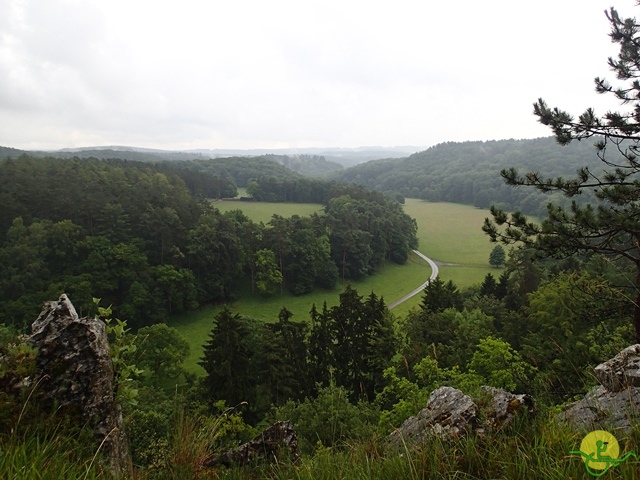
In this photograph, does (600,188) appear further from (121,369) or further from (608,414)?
(121,369)

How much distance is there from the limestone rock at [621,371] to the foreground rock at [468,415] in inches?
43.1

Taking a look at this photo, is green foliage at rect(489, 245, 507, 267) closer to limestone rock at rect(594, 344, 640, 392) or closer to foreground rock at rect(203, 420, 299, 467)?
limestone rock at rect(594, 344, 640, 392)

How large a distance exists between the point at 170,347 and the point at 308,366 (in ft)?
42.8

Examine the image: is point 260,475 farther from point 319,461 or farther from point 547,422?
point 547,422

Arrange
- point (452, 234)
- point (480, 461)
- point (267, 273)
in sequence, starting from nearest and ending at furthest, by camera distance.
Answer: point (480, 461) → point (267, 273) → point (452, 234)

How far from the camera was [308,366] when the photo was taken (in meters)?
28.2

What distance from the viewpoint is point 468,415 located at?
4047 mm

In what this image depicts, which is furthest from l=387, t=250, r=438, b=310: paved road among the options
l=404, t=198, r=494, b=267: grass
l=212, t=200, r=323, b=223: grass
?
l=212, t=200, r=323, b=223: grass

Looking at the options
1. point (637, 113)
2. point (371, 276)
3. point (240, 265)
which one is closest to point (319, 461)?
point (637, 113)

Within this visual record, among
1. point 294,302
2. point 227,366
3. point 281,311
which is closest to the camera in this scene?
point 227,366

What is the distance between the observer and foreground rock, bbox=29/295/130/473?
13.0 ft

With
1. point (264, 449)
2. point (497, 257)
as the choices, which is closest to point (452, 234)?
point (497, 257)

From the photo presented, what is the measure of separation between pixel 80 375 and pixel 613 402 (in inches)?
223

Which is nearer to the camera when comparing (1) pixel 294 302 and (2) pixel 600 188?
(2) pixel 600 188
